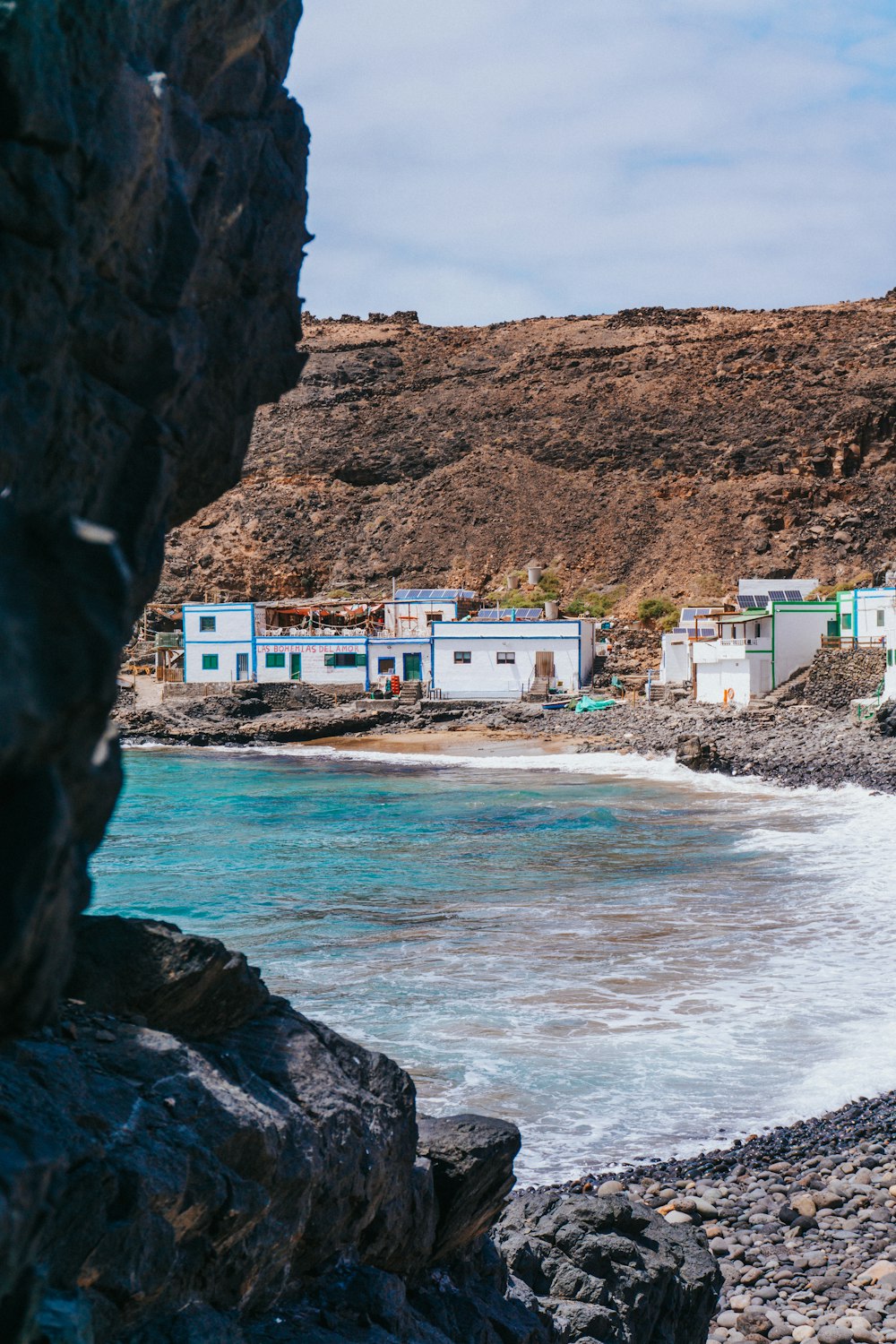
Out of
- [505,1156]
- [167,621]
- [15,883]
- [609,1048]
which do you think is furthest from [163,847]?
[167,621]

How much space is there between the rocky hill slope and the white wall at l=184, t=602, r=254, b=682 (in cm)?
2178

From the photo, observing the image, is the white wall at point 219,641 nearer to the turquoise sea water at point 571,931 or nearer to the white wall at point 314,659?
the white wall at point 314,659

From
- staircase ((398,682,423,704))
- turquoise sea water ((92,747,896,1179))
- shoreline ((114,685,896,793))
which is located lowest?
turquoise sea water ((92,747,896,1179))

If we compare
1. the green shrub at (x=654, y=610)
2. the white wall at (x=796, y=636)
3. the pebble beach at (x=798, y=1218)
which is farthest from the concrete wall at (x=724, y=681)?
the pebble beach at (x=798, y=1218)

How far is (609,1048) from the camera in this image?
41.2 ft

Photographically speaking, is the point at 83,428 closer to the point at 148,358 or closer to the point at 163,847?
the point at 148,358

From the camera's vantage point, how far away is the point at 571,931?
18.0 m

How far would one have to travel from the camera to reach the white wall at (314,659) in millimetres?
57531

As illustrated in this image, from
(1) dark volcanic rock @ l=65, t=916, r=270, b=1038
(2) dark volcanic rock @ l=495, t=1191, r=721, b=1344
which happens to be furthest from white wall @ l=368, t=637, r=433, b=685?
(1) dark volcanic rock @ l=65, t=916, r=270, b=1038

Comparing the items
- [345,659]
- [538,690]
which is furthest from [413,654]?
[538,690]

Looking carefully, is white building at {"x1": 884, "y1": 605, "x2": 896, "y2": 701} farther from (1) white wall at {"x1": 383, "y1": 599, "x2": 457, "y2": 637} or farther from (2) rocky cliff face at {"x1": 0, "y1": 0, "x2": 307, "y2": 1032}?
(2) rocky cliff face at {"x1": 0, "y1": 0, "x2": 307, "y2": 1032}

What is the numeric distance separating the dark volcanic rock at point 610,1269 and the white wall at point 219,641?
52.3 meters

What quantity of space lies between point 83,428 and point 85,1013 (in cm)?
236

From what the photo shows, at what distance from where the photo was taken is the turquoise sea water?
11461 millimetres
